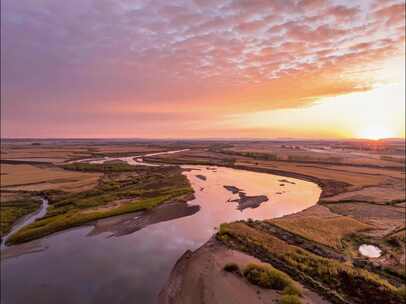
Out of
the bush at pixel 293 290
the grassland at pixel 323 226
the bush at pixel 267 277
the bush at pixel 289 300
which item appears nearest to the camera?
the bush at pixel 289 300

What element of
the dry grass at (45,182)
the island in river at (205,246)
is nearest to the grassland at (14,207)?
the island in river at (205,246)

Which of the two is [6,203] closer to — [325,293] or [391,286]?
[325,293]

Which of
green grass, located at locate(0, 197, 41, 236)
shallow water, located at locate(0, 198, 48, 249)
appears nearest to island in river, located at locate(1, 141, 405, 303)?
green grass, located at locate(0, 197, 41, 236)

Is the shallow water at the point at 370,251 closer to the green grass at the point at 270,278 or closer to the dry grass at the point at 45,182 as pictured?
the green grass at the point at 270,278

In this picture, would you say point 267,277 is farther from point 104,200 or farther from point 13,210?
point 13,210

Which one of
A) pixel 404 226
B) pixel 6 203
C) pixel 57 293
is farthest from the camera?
pixel 6 203

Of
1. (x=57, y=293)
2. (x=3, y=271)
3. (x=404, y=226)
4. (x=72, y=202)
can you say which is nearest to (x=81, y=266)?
(x=57, y=293)
